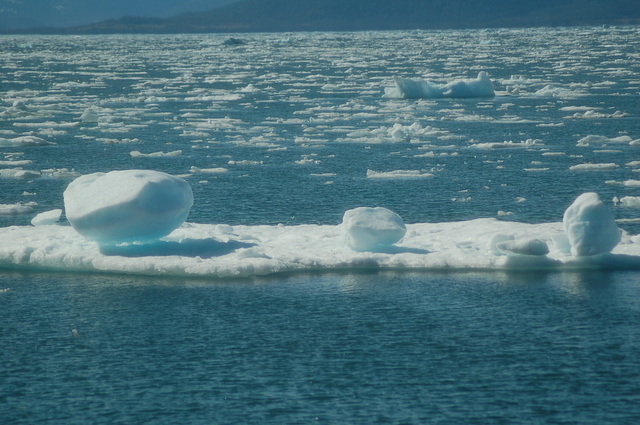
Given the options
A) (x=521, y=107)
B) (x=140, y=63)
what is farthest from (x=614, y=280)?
(x=140, y=63)

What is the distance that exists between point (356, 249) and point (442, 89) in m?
21.5

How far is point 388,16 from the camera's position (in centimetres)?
15512

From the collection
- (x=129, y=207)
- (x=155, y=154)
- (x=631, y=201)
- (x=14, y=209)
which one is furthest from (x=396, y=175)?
(x=129, y=207)

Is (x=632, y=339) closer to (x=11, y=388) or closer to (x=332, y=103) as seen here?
(x=11, y=388)

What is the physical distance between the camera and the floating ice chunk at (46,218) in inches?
548

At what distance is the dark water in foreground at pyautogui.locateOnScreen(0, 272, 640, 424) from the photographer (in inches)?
312

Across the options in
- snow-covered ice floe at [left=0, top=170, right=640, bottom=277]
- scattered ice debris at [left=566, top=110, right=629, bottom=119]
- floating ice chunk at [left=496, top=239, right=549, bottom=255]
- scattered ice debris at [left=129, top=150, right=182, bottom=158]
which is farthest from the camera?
scattered ice debris at [left=566, top=110, right=629, bottom=119]

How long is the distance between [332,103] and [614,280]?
2116 cm

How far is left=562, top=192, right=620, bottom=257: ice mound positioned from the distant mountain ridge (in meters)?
132

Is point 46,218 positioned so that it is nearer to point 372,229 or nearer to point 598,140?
point 372,229

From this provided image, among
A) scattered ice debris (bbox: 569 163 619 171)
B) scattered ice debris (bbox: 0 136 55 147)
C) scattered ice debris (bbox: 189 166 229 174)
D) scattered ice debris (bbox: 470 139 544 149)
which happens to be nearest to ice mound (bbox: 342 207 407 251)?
scattered ice debris (bbox: 189 166 229 174)

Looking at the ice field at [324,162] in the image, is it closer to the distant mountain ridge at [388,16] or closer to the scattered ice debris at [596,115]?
the scattered ice debris at [596,115]

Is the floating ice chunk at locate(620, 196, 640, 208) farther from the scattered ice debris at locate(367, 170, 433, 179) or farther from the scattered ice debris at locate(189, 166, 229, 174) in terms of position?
the scattered ice debris at locate(189, 166, 229, 174)

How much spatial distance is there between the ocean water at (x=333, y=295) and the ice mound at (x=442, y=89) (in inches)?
20.0
